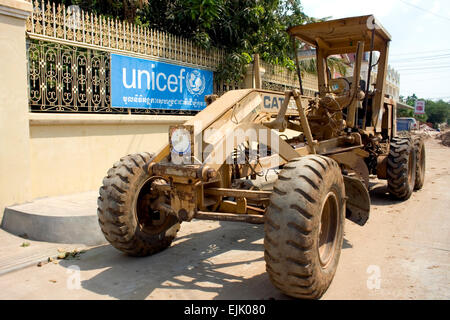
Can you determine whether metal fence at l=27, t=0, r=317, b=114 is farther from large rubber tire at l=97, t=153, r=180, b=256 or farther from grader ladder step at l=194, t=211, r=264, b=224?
grader ladder step at l=194, t=211, r=264, b=224

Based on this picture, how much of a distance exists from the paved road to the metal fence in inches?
126

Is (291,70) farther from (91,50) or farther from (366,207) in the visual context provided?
(366,207)

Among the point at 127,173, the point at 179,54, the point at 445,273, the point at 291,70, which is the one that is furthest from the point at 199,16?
the point at 445,273

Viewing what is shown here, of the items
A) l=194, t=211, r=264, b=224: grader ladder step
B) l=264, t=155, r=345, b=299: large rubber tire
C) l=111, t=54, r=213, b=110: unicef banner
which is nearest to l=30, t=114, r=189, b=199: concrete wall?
l=111, t=54, r=213, b=110: unicef banner

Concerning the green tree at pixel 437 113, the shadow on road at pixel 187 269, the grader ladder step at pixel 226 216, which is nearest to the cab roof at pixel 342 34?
the shadow on road at pixel 187 269

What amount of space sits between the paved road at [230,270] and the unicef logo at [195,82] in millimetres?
4247

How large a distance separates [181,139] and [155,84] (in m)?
4.87

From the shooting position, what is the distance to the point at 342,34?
6633 millimetres

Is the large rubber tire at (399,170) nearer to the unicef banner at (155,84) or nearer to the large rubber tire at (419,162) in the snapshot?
the large rubber tire at (419,162)

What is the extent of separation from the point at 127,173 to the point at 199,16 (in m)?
7.46

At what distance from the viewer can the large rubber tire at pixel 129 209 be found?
4230 mm

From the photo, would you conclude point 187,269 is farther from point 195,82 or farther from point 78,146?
point 195,82

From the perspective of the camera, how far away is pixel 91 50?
7.29 metres

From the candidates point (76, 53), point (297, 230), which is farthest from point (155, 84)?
point (297, 230)
